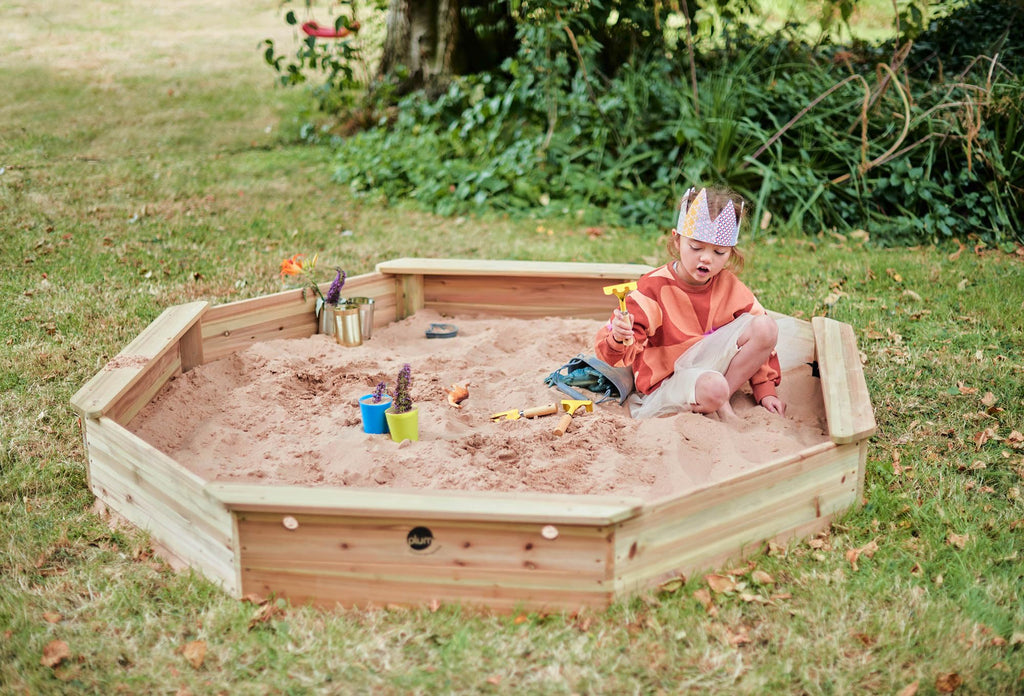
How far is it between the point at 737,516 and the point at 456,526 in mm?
844

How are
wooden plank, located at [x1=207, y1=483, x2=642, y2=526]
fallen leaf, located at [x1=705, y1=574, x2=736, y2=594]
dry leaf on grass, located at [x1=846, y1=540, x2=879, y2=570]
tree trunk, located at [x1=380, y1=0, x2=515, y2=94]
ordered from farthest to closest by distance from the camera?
tree trunk, located at [x1=380, y1=0, x2=515, y2=94]
dry leaf on grass, located at [x1=846, y1=540, x2=879, y2=570]
fallen leaf, located at [x1=705, y1=574, x2=736, y2=594]
wooden plank, located at [x1=207, y1=483, x2=642, y2=526]

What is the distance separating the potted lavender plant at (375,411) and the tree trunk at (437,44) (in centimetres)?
584

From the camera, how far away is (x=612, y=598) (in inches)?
99.6

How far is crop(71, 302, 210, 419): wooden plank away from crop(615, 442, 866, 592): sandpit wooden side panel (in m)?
1.80

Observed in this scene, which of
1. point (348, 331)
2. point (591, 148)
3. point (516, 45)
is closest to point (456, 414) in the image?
point (348, 331)

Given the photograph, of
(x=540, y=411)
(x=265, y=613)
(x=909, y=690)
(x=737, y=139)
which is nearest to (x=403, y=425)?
(x=540, y=411)

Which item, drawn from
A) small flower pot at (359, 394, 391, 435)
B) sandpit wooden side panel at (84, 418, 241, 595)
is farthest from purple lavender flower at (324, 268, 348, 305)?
sandpit wooden side panel at (84, 418, 241, 595)

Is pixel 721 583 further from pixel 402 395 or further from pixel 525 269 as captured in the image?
pixel 525 269

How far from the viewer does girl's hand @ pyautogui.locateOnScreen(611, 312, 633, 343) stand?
332cm

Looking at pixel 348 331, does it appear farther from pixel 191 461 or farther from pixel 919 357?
pixel 919 357

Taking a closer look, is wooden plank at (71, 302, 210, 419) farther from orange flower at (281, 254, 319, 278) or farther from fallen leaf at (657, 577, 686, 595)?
fallen leaf at (657, 577, 686, 595)

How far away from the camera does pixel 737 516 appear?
8.95 feet

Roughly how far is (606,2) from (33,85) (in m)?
6.37

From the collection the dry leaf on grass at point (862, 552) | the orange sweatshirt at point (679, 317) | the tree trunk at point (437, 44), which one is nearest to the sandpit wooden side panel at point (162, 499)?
the orange sweatshirt at point (679, 317)
